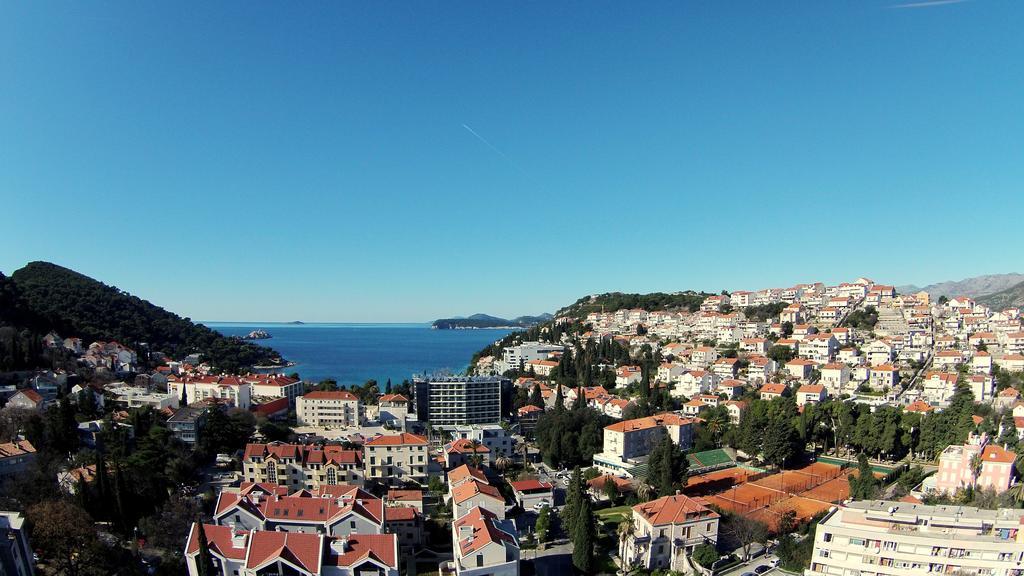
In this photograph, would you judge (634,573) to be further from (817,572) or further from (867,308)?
(867,308)

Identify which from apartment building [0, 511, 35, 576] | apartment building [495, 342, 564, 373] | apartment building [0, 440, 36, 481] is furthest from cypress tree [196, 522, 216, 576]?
apartment building [495, 342, 564, 373]

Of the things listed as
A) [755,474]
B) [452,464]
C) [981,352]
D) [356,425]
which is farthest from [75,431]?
[981,352]

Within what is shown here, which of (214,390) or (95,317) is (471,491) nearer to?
(214,390)

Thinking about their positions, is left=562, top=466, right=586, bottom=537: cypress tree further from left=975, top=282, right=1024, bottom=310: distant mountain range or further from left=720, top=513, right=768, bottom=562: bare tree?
left=975, top=282, right=1024, bottom=310: distant mountain range

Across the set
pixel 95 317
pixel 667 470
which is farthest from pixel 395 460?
pixel 95 317

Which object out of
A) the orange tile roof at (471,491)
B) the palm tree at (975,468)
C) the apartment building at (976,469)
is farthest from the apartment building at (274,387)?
the palm tree at (975,468)

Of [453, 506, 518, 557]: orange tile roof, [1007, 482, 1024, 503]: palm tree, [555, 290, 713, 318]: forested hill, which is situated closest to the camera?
[453, 506, 518, 557]: orange tile roof
